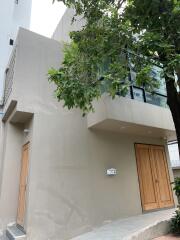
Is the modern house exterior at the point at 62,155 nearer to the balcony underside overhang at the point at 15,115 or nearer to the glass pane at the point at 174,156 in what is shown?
the balcony underside overhang at the point at 15,115

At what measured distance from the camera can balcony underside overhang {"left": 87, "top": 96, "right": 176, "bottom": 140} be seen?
18.5ft

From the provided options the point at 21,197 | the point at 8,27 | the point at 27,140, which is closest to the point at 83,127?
the point at 27,140

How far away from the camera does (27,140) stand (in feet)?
18.3

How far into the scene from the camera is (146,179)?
6.96 m

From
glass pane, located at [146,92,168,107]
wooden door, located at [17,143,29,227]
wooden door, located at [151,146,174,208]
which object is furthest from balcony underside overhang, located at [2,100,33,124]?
wooden door, located at [151,146,174,208]

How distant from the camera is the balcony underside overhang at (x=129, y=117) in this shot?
564 centimetres

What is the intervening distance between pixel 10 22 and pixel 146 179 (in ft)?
30.2

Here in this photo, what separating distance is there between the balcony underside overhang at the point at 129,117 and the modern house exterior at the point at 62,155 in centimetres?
3

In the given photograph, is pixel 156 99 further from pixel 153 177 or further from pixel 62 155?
pixel 62 155

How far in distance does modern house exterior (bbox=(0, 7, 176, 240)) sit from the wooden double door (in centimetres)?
5

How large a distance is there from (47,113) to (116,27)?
2.77 metres

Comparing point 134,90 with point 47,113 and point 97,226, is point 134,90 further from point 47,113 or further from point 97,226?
point 97,226

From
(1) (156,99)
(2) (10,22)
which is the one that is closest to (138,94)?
(1) (156,99)

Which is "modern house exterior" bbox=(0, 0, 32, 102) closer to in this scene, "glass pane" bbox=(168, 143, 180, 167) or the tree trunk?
the tree trunk
